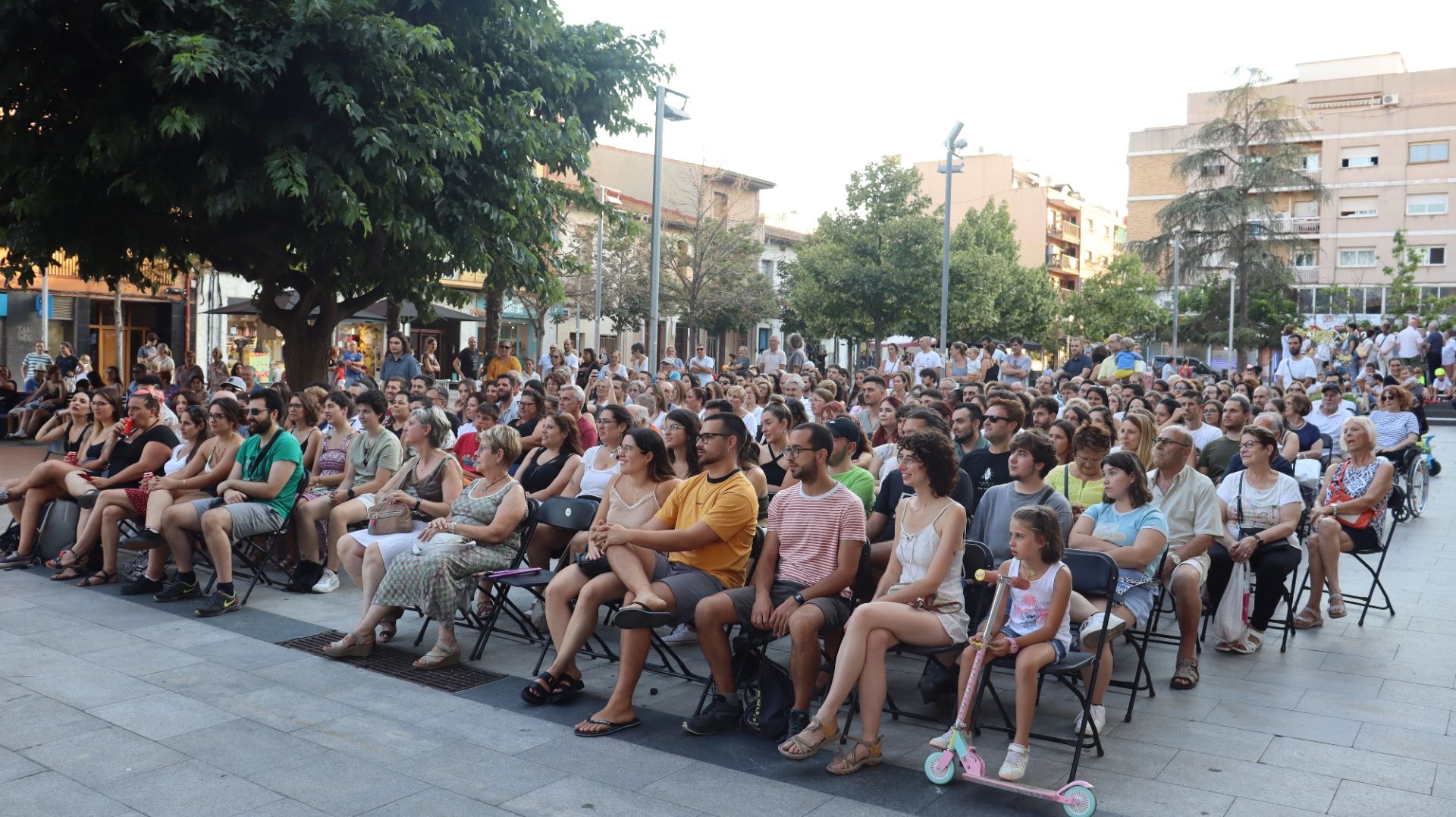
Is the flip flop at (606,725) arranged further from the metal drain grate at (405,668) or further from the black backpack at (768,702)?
the metal drain grate at (405,668)

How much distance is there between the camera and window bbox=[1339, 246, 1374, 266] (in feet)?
190

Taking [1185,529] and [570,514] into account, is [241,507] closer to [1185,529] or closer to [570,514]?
[570,514]

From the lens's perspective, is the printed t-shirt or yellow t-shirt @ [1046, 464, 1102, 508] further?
the printed t-shirt

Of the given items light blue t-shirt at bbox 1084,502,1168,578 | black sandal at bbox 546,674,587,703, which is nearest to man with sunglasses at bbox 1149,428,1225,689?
light blue t-shirt at bbox 1084,502,1168,578

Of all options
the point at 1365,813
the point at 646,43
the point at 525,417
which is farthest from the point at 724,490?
the point at 646,43

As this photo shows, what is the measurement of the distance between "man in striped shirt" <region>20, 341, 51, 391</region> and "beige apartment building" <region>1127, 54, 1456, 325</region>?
51.6 metres

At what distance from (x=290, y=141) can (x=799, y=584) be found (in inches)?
352

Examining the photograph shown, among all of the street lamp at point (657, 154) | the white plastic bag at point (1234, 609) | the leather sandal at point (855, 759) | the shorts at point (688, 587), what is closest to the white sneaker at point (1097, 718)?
the leather sandal at point (855, 759)

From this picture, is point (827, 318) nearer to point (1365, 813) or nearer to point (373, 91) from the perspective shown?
point (373, 91)

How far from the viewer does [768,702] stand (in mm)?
5223

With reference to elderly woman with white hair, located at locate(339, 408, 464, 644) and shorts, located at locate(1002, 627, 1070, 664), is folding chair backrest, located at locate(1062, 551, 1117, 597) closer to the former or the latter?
shorts, located at locate(1002, 627, 1070, 664)

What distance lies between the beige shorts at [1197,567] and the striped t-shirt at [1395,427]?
649 centimetres

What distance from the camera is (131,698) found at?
560 cm

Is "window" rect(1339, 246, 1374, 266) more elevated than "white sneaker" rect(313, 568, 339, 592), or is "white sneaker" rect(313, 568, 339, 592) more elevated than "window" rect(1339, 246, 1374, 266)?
"window" rect(1339, 246, 1374, 266)
